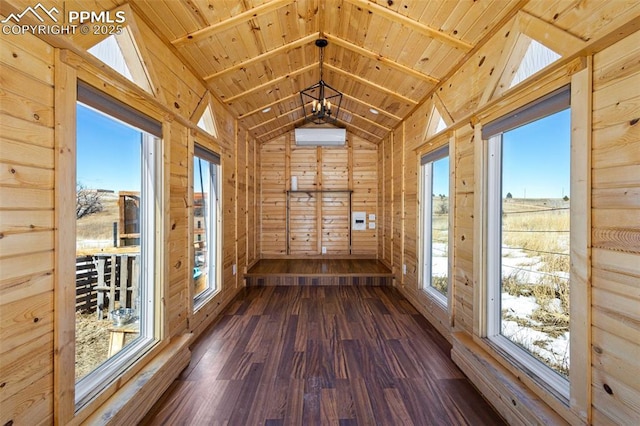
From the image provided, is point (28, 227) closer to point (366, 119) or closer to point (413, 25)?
point (413, 25)

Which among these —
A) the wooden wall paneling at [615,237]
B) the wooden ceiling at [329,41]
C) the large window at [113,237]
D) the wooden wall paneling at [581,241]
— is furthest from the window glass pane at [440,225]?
the large window at [113,237]

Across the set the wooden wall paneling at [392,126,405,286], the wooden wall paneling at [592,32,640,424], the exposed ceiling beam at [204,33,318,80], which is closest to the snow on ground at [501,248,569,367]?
the wooden wall paneling at [592,32,640,424]

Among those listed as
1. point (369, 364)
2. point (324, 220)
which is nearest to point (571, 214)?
point (369, 364)

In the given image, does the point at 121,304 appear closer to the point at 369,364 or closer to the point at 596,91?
the point at 369,364

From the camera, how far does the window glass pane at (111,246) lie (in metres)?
1.56

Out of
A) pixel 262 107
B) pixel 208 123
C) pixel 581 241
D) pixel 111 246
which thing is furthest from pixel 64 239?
Result: pixel 262 107

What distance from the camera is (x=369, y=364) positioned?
2338mm

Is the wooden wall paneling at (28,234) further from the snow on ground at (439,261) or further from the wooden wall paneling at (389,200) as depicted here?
the wooden wall paneling at (389,200)

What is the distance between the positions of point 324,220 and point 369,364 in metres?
3.99

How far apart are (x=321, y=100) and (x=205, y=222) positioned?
6.84 feet

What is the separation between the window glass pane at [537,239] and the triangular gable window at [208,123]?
9.25 ft

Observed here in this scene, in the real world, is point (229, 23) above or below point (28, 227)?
above

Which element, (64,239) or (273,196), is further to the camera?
(273,196)

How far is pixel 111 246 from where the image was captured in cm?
183
